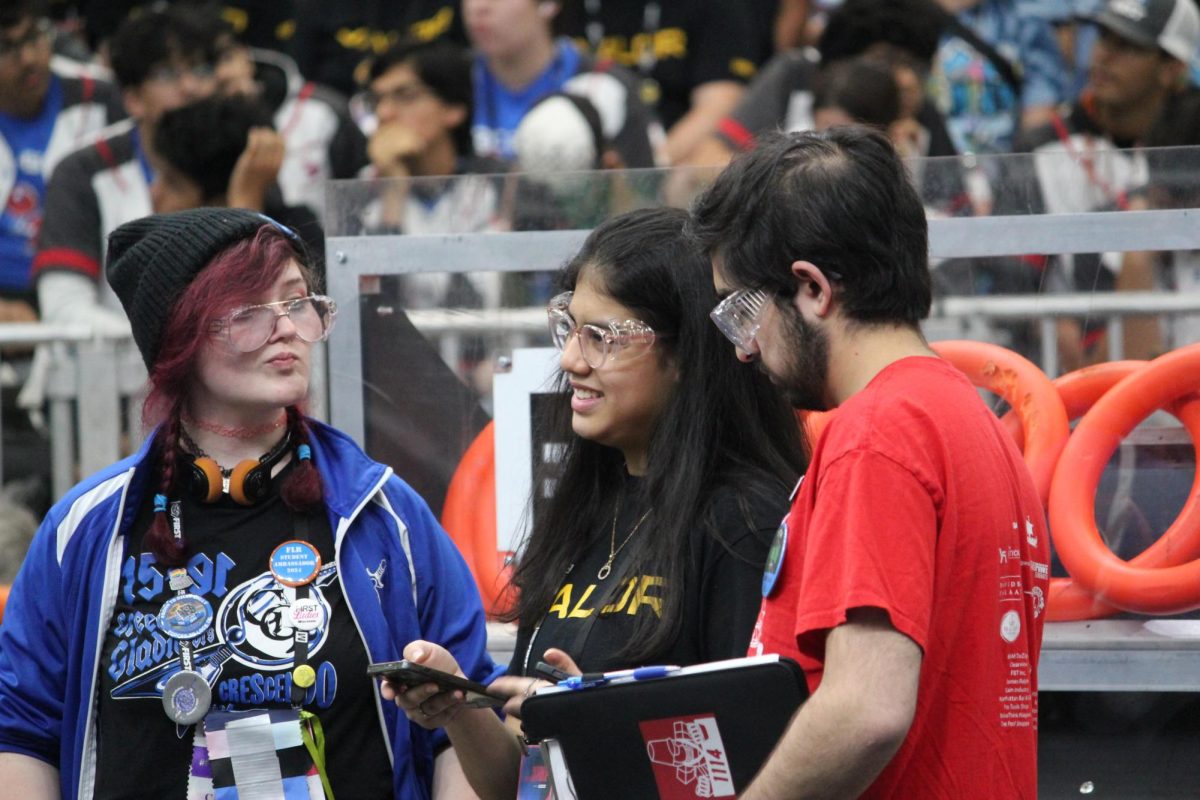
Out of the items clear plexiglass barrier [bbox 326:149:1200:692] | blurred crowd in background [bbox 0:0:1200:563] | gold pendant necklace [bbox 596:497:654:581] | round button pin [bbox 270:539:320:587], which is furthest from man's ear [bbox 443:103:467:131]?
gold pendant necklace [bbox 596:497:654:581]

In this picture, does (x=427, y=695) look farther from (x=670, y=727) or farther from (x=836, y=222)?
(x=836, y=222)

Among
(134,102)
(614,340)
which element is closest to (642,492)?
(614,340)

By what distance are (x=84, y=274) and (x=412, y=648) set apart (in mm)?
3594

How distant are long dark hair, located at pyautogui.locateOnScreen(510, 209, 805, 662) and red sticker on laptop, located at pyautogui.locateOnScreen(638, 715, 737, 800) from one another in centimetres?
31

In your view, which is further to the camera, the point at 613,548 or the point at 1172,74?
the point at 1172,74

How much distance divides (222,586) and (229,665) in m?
0.15

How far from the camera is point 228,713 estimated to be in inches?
112

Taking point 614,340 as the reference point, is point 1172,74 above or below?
above

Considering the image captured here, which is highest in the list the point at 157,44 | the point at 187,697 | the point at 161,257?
the point at 157,44

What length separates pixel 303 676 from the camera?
2.84 metres

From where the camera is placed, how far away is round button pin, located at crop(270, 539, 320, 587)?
290 cm

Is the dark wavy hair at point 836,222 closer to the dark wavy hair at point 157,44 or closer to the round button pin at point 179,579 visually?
the round button pin at point 179,579

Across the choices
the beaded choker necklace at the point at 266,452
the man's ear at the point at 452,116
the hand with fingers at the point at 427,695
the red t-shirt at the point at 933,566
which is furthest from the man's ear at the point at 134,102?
the red t-shirt at the point at 933,566

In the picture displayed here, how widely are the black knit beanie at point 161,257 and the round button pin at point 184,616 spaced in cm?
48
